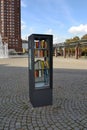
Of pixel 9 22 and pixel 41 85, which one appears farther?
pixel 9 22

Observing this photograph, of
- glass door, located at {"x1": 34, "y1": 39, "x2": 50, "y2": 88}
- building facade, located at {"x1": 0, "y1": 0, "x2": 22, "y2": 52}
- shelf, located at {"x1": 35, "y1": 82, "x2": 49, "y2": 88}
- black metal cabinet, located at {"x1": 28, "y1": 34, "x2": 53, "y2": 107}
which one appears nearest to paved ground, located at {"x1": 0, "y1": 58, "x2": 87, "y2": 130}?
black metal cabinet, located at {"x1": 28, "y1": 34, "x2": 53, "y2": 107}

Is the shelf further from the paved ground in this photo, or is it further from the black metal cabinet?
the paved ground

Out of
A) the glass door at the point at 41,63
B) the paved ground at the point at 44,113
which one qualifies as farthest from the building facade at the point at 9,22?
the glass door at the point at 41,63

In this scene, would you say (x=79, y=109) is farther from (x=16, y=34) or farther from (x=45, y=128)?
(x=16, y=34)

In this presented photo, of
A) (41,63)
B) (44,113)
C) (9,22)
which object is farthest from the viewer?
(9,22)

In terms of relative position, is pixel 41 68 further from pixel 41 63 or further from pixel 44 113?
pixel 44 113

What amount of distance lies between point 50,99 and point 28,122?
1.60 metres

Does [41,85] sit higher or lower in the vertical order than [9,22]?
lower

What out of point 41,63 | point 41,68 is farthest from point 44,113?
point 41,63

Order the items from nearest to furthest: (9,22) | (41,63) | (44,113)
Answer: (44,113) → (41,63) → (9,22)

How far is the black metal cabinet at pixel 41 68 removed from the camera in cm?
572

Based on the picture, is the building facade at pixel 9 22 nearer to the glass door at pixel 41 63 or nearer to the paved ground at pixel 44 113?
the paved ground at pixel 44 113

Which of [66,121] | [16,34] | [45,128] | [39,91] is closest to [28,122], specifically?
[45,128]

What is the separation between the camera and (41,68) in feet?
19.6
